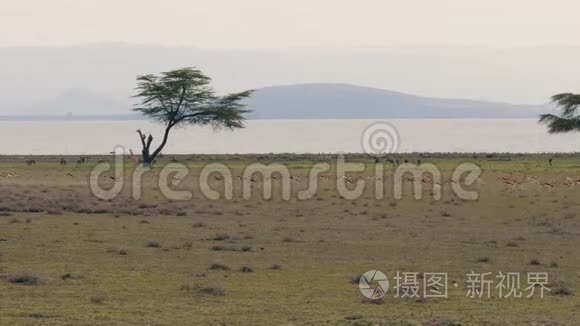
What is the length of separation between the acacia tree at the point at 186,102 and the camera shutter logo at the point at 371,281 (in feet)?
165

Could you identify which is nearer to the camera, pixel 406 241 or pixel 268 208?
pixel 406 241

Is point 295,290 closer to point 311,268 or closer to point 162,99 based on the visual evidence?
point 311,268

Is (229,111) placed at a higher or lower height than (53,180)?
higher

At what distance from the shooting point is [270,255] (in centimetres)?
2106

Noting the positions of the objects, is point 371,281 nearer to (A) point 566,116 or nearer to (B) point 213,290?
(B) point 213,290

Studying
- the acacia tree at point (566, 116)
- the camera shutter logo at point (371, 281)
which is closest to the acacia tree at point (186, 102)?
the acacia tree at point (566, 116)

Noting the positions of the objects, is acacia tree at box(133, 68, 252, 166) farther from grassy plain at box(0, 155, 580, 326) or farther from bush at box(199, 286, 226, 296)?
bush at box(199, 286, 226, 296)

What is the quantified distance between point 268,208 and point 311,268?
1495cm

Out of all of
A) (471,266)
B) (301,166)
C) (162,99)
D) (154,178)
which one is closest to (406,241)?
(471,266)

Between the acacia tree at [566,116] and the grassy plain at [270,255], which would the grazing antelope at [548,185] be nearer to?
the grassy plain at [270,255]

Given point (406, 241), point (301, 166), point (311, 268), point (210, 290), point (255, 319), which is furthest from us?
point (301, 166)

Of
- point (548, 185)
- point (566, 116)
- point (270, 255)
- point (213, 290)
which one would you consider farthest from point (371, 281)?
point (566, 116)

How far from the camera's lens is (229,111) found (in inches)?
2689

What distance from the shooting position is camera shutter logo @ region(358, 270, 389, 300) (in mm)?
15766
